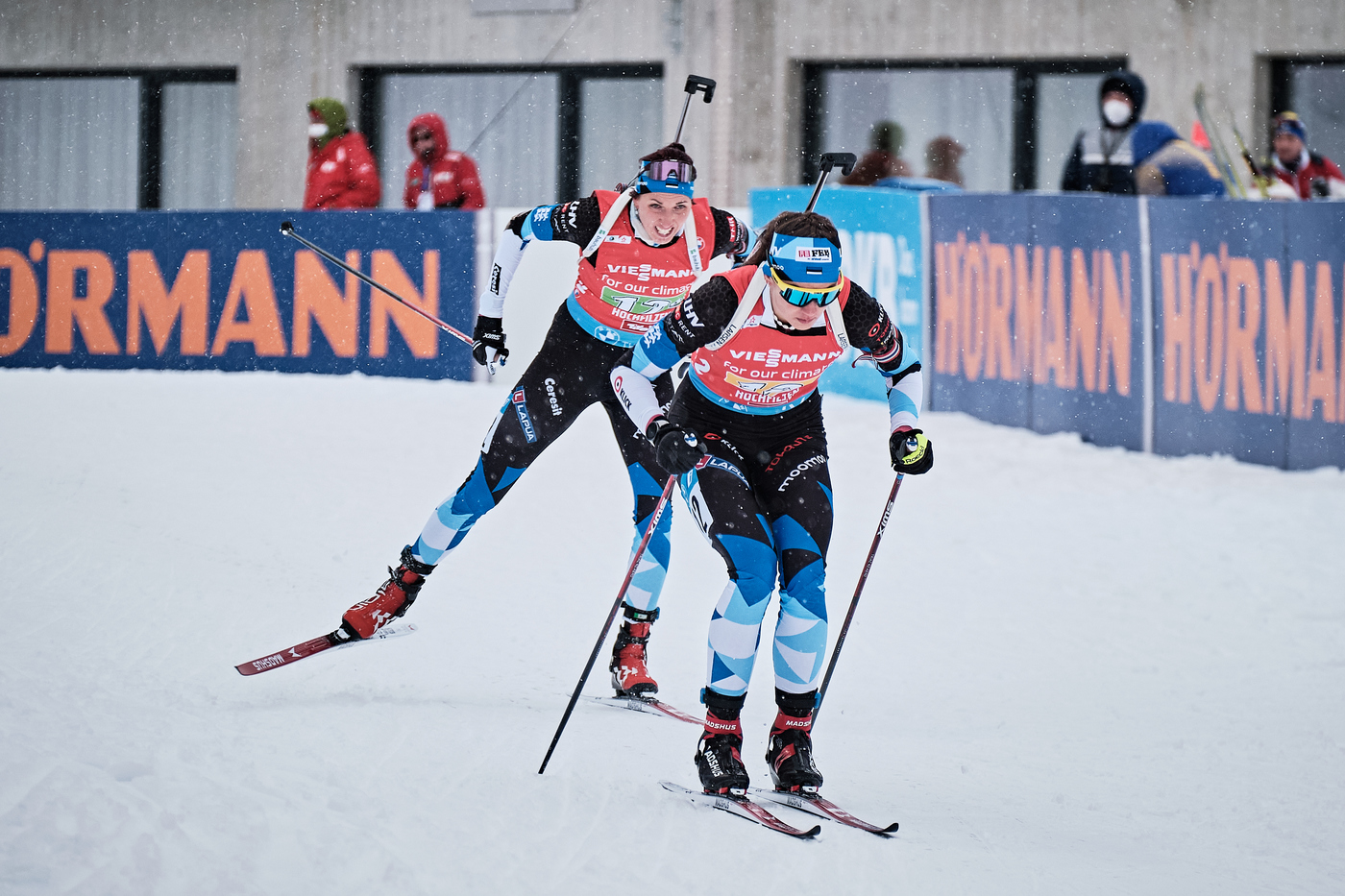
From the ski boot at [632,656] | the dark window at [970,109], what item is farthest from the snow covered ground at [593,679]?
the dark window at [970,109]

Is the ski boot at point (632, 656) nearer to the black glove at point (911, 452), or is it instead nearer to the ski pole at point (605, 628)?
the ski pole at point (605, 628)

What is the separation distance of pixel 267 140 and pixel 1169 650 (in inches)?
544

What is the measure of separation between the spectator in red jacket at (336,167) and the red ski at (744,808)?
9.00m

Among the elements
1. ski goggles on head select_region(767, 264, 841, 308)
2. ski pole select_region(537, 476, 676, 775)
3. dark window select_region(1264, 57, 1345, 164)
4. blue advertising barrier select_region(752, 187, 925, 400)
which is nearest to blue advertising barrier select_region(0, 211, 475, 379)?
blue advertising barrier select_region(752, 187, 925, 400)

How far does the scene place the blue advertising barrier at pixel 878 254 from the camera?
10891 millimetres

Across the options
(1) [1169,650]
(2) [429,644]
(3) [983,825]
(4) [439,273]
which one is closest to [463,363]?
(4) [439,273]

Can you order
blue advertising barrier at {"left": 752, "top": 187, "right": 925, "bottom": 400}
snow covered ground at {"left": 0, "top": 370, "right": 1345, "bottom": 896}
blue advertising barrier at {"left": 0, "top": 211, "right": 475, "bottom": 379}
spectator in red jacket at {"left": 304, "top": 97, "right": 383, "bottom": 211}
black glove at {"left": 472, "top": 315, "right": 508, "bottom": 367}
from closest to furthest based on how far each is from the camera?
snow covered ground at {"left": 0, "top": 370, "right": 1345, "bottom": 896} < black glove at {"left": 472, "top": 315, "right": 508, "bottom": 367} < blue advertising barrier at {"left": 752, "top": 187, "right": 925, "bottom": 400} < blue advertising barrier at {"left": 0, "top": 211, "right": 475, "bottom": 379} < spectator in red jacket at {"left": 304, "top": 97, "right": 383, "bottom": 211}

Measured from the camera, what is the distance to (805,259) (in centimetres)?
428

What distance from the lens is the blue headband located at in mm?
4277

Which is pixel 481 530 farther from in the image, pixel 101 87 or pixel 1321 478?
pixel 101 87

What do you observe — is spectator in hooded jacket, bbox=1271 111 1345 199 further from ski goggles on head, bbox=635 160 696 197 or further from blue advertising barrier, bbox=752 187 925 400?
ski goggles on head, bbox=635 160 696 197

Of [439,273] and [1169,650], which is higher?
[439,273]

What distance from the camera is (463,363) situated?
473 inches

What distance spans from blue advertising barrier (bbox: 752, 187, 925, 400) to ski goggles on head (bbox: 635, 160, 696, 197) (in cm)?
541
